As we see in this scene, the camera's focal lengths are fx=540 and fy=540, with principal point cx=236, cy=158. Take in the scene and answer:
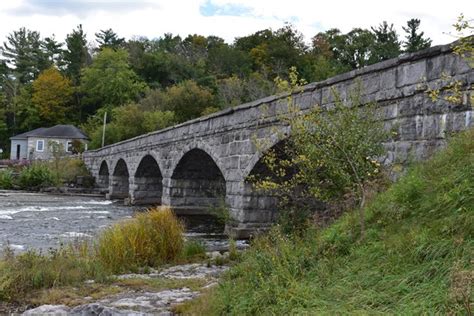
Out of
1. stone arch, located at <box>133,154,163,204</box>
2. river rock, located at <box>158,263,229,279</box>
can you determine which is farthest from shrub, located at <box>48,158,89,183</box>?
river rock, located at <box>158,263,229,279</box>

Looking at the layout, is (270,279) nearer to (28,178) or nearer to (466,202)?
(466,202)

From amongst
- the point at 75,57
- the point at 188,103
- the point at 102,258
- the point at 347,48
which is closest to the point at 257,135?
the point at 102,258

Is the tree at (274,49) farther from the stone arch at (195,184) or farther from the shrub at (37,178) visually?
the stone arch at (195,184)

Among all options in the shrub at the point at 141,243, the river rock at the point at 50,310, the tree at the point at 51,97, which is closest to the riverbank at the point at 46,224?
Answer: the shrub at the point at 141,243

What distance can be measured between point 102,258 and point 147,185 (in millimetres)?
22501

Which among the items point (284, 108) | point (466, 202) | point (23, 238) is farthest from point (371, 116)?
point (23, 238)

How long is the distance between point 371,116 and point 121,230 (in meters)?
4.65

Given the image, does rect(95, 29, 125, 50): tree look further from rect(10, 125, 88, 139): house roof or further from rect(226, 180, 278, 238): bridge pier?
rect(226, 180, 278, 238): bridge pier

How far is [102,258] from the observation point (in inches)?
347

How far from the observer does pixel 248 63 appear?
65125 millimetres

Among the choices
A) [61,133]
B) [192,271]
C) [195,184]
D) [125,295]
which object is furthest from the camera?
[61,133]

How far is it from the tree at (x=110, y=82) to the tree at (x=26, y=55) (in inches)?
513

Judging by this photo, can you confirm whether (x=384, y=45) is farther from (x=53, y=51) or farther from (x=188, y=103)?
(x=53, y=51)

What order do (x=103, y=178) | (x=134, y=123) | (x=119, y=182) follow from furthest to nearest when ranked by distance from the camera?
(x=134, y=123), (x=103, y=178), (x=119, y=182)
